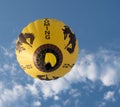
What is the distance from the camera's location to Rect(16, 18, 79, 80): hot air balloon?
39.4 meters

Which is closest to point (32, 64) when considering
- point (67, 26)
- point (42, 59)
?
point (42, 59)

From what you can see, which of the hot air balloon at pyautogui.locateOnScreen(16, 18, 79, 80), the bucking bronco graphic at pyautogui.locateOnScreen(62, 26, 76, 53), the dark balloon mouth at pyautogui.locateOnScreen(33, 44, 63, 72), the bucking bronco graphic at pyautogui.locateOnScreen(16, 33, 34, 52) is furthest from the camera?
the bucking bronco graphic at pyautogui.locateOnScreen(62, 26, 76, 53)

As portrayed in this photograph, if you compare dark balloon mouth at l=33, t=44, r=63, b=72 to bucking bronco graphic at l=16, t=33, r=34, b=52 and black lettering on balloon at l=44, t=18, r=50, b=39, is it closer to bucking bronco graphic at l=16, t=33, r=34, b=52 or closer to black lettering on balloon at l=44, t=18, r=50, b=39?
black lettering on balloon at l=44, t=18, r=50, b=39

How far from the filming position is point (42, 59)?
129ft

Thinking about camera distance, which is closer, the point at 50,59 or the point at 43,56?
the point at 50,59

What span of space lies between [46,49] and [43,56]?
19.3 inches

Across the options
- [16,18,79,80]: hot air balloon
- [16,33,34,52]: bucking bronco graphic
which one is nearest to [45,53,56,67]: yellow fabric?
[16,18,79,80]: hot air balloon

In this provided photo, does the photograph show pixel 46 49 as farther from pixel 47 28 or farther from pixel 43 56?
pixel 47 28

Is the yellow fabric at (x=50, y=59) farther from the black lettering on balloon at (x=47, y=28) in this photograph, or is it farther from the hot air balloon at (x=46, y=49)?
the black lettering on balloon at (x=47, y=28)

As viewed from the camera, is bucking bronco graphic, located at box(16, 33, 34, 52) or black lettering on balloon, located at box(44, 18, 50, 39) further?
bucking bronco graphic, located at box(16, 33, 34, 52)

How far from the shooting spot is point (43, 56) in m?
39.5

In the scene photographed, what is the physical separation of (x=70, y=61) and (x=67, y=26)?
7.33 feet

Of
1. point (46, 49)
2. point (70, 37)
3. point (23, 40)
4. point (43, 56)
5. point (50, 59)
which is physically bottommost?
point (50, 59)

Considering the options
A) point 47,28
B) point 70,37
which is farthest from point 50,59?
point 70,37
